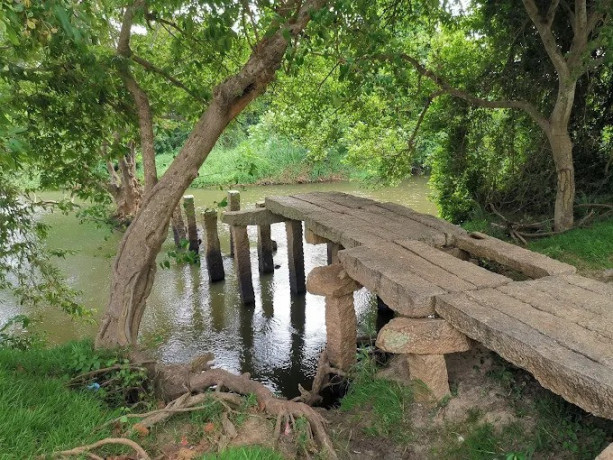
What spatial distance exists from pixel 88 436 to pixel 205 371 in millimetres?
1277

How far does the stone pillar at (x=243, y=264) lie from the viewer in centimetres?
880

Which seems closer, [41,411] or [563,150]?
[41,411]

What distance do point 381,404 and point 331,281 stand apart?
140cm

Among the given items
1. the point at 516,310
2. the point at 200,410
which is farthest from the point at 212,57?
the point at 516,310

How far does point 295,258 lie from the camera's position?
941 cm

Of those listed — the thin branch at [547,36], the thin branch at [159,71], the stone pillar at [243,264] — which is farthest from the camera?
the stone pillar at [243,264]

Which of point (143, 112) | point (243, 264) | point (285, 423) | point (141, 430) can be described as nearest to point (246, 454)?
point (285, 423)

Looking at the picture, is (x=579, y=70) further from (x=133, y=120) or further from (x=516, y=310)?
(x=133, y=120)

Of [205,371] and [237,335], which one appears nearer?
[205,371]

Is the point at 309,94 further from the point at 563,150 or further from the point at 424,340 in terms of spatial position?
the point at 424,340

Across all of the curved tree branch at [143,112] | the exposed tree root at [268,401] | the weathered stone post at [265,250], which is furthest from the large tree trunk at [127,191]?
the exposed tree root at [268,401]

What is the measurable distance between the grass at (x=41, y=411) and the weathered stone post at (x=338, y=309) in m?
2.41

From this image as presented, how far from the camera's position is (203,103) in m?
5.40

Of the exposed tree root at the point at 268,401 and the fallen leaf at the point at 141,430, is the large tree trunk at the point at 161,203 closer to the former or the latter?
the exposed tree root at the point at 268,401
